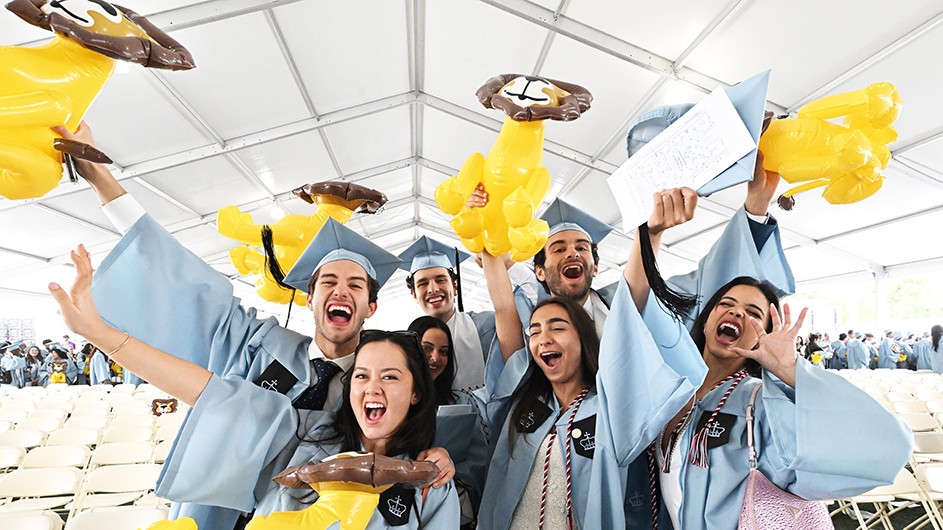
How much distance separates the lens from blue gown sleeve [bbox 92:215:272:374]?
1629 millimetres

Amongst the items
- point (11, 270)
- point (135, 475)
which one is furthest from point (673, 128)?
point (11, 270)

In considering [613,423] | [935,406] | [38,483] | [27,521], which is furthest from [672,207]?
[935,406]

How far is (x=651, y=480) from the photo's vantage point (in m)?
1.69

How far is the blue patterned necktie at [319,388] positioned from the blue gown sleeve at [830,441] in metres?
1.29

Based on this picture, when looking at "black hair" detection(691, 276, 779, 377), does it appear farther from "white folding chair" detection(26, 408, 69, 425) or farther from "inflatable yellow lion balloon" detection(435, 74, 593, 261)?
"white folding chair" detection(26, 408, 69, 425)

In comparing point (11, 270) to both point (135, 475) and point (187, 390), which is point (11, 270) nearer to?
point (135, 475)

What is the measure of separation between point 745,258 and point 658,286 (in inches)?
29.9

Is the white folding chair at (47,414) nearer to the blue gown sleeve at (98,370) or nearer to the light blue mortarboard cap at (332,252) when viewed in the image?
the light blue mortarboard cap at (332,252)

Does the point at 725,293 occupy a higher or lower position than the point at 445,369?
higher

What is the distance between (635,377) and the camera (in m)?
1.44

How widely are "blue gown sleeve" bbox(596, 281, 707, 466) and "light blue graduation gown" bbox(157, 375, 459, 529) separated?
500mm

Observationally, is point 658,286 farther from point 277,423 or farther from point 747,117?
point 277,423

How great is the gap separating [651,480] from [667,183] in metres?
0.95

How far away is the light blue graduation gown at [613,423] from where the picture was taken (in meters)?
1.38
